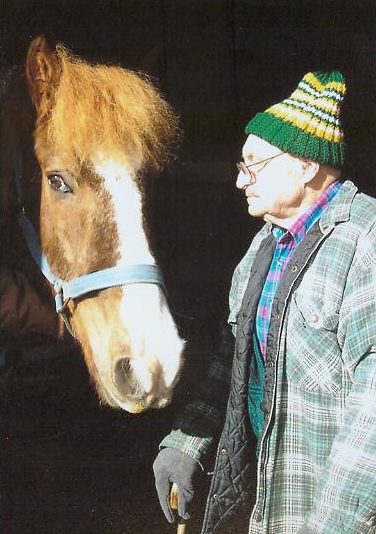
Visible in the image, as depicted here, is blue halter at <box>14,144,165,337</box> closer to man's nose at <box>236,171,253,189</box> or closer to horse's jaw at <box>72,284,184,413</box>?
horse's jaw at <box>72,284,184,413</box>

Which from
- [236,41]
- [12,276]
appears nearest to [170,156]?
[236,41]

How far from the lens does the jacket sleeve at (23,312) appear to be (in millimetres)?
2408

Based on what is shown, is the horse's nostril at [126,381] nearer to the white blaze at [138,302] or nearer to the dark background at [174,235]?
the white blaze at [138,302]

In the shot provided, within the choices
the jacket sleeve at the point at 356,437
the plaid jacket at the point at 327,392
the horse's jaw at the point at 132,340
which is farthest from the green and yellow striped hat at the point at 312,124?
the horse's jaw at the point at 132,340

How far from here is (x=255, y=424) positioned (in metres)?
2.07

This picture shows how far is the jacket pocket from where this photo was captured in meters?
1.87

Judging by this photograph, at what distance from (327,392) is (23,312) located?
41.4 inches

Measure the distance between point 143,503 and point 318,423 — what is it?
2.74 feet

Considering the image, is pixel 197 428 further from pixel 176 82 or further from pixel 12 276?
pixel 176 82

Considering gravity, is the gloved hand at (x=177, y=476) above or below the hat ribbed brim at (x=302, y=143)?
below

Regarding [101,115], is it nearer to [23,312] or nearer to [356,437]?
[23,312]

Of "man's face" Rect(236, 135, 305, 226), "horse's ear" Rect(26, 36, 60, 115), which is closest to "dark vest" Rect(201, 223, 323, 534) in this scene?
"man's face" Rect(236, 135, 305, 226)

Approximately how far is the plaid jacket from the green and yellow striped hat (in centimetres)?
11

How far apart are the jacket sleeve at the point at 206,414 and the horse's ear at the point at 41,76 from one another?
92 centimetres
